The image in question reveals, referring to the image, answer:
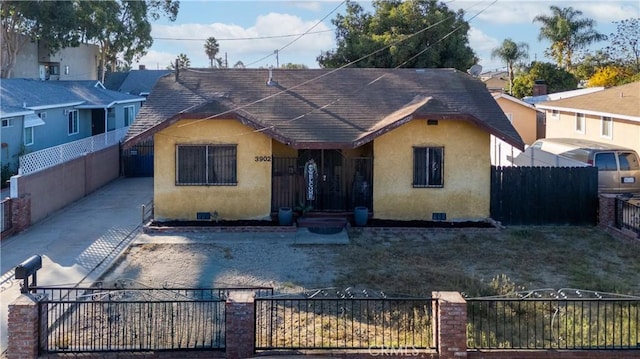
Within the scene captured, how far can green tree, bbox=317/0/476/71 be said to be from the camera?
35844 mm

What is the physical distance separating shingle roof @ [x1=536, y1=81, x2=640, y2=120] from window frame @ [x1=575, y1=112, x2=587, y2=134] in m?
0.50

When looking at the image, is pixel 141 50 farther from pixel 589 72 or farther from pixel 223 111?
pixel 223 111

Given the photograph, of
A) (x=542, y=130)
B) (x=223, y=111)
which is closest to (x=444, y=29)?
(x=542, y=130)

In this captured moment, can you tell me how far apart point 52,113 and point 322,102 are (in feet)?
45.2

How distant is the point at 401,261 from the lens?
13773 mm

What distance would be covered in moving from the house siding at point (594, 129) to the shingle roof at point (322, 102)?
601 cm

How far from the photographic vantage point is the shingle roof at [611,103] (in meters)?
22.3

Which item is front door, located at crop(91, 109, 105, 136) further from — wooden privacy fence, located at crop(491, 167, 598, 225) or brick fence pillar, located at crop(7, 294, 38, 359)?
brick fence pillar, located at crop(7, 294, 38, 359)

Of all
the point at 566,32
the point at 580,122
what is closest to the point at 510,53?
the point at 566,32

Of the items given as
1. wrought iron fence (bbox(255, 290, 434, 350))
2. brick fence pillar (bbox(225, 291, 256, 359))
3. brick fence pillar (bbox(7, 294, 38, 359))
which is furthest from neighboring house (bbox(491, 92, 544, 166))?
brick fence pillar (bbox(7, 294, 38, 359))

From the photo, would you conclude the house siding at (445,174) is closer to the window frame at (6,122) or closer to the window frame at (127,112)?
the window frame at (6,122)

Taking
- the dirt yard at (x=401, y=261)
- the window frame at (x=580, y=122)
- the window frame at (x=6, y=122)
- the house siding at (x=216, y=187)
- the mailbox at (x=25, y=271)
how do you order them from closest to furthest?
the mailbox at (x=25, y=271), the dirt yard at (x=401, y=261), the house siding at (x=216, y=187), the window frame at (x=6, y=122), the window frame at (x=580, y=122)

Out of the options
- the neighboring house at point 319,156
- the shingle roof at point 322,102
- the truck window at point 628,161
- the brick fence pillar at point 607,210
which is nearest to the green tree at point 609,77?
the shingle roof at point 322,102

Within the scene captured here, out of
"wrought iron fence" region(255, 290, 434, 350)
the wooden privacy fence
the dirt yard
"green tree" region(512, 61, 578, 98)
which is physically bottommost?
→ "wrought iron fence" region(255, 290, 434, 350)
